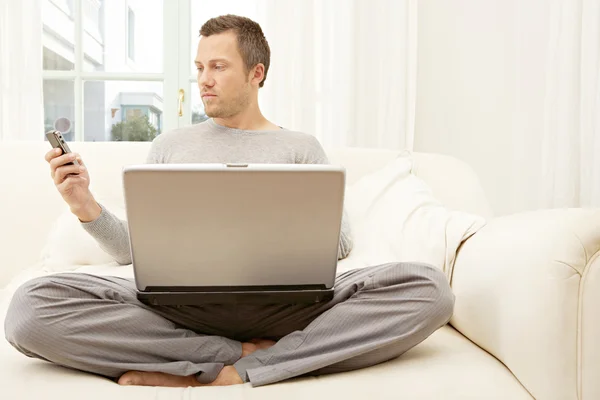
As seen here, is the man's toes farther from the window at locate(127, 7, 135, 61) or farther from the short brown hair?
the window at locate(127, 7, 135, 61)

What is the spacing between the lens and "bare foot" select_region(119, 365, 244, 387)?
3.92ft

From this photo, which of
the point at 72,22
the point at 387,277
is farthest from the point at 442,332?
the point at 72,22

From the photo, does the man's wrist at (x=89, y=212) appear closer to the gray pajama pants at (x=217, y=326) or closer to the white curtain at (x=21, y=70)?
the gray pajama pants at (x=217, y=326)

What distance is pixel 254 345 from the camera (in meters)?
1.34

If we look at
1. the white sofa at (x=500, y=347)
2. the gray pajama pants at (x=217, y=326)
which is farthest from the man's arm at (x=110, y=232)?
the white sofa at (x=500, y=347)

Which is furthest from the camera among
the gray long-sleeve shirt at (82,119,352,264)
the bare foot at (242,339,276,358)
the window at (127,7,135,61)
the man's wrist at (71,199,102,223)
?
the window at (127,7,135,61)

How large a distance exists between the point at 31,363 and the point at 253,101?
96cm

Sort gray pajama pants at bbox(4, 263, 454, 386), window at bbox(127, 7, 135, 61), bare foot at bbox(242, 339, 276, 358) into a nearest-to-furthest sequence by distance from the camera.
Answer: gray pajama pants at bbox(4, 263, 454, 386), bare foot at bbox(242, 339, 276, 358), window at bbox(127, 7, 135, 61)

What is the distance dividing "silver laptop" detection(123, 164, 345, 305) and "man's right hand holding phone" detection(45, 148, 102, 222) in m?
0.29

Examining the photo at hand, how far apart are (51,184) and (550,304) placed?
146cm

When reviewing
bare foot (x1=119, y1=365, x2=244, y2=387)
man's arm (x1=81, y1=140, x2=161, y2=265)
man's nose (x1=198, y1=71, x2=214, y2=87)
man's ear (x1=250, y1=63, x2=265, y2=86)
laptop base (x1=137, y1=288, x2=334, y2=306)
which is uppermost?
man's ear (x1=250, y1=63, x2=265, y2=86)

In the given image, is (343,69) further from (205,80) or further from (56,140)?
(56,140)

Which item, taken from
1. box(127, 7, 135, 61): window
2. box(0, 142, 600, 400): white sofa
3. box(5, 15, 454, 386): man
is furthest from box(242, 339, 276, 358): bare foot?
box(127, 7, 135, 61): window

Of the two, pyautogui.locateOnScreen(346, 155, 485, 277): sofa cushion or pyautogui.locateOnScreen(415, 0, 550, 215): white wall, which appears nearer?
pyautogui.locateOnScreen(346, 155, 485, 277): sofa cushion
